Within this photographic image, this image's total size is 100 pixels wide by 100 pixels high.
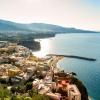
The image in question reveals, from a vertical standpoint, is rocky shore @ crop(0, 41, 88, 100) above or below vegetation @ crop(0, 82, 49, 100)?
below

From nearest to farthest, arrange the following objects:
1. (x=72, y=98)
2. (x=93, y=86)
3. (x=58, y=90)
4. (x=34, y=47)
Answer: (x=72, y=98)
(x=58, y=90)
(x=93, y=86)
(x=34, y=47)

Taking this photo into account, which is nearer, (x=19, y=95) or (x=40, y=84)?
(x=19, y=95)

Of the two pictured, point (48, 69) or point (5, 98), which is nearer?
point (5, 98)

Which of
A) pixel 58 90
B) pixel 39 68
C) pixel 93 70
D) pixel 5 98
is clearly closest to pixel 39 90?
pixel 58 90

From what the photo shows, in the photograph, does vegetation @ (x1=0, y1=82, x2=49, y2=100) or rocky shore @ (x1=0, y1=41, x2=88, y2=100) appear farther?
rocky shore @ (x1=0, y1=41, x2=88, y2=100)

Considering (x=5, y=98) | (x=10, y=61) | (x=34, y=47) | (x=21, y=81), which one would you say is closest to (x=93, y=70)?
(x=10, y=61)

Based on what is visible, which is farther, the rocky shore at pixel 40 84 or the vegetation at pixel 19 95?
the rocky shore at pixel 40 84

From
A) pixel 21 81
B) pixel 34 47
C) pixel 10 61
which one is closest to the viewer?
pixel 21 81

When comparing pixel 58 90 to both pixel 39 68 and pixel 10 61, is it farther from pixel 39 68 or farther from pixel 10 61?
pixel 10 61

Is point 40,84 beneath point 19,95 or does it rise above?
beneath

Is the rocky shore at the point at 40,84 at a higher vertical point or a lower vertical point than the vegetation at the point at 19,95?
lower

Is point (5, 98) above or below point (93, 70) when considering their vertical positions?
above
